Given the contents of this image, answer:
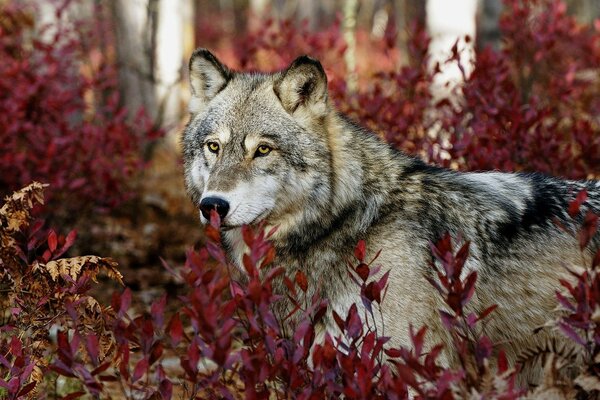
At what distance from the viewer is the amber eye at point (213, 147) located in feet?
12.4

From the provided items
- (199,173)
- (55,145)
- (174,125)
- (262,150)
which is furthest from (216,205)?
(174,125)

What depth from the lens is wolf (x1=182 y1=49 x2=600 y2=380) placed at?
333 cm

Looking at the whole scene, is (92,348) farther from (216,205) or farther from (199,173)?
(199,173)

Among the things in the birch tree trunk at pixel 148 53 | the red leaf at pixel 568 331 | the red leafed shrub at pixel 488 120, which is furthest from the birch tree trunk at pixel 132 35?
the red leaf at pixel 568 331

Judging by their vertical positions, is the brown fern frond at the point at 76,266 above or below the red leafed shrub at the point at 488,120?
below

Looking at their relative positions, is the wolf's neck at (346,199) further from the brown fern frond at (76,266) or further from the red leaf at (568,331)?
the red leaf at (568,331)

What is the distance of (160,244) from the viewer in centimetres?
796

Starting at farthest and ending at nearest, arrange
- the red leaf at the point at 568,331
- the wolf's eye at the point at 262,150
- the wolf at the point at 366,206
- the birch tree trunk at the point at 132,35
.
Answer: the birch tree trunk at the point at 132,35 < the wolf's eye at the point at 262,150 < the wolf at the point at 366,206 < the red leaf at the point at 568,331

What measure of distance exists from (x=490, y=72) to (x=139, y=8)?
6.62 meters

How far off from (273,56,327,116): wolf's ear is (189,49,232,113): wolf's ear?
41cm

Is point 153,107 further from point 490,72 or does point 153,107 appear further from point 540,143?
point 540,143

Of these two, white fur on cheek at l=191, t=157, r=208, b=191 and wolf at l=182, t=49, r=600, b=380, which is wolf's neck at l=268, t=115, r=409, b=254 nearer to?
wolf at l=182, t=49, r=600, b=380

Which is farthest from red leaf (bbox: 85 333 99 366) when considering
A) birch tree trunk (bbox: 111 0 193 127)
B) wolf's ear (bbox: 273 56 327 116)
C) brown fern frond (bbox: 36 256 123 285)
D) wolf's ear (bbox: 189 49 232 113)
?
birch tree trunk (bbox: 111 0 193 127)

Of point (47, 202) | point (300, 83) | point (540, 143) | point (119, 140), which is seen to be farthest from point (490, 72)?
point (47, 202)
